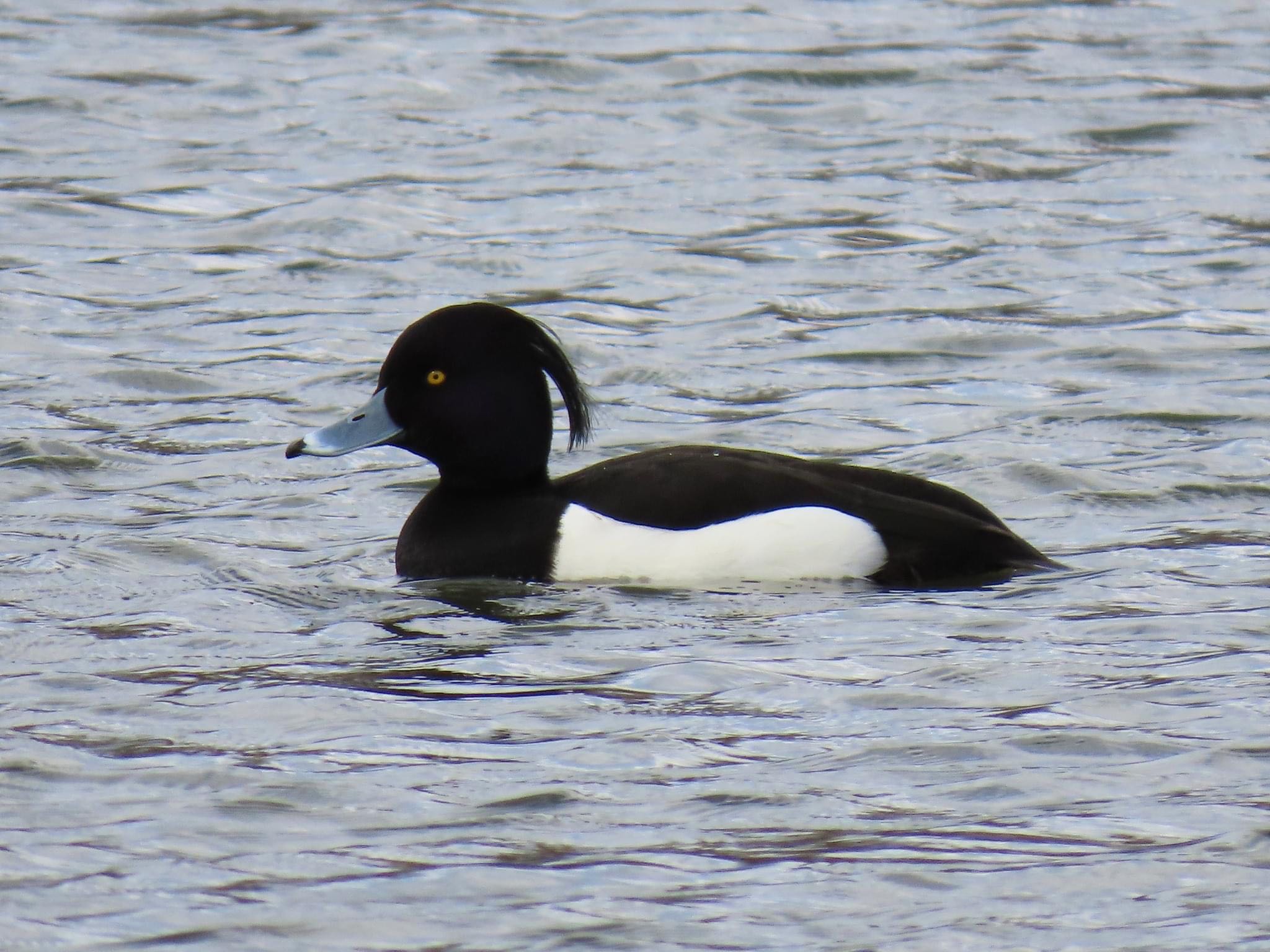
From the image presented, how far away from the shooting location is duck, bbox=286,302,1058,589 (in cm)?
602

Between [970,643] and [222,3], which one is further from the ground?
[222,3]

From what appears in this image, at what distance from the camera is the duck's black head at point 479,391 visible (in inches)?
252

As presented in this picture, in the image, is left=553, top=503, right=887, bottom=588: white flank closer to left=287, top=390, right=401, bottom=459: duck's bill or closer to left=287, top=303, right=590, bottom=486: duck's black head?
left=287, top=303, right=590, bottom=486: duck's black head

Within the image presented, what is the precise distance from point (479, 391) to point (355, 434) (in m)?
0.38

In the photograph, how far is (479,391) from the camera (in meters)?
6.41

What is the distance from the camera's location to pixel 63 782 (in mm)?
4555

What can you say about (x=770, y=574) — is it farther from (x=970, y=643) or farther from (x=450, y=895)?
(x=450, y=895)

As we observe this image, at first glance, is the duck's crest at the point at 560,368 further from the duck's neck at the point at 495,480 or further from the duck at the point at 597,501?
the duck's neck at the point at 495,480

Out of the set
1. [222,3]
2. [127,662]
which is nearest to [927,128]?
[222,3]

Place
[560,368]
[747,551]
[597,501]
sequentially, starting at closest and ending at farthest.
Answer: [747,551]
[597,501]
[560,368]

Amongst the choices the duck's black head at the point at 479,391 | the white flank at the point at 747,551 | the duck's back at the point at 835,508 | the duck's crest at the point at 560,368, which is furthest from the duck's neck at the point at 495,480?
the white flank at the point at 747,551

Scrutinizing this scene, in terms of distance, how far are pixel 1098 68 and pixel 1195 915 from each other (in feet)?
33.2

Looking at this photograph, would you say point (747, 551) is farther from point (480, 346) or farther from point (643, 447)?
point (643, 447)

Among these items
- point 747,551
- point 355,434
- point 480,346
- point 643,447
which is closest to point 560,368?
point 480,346
